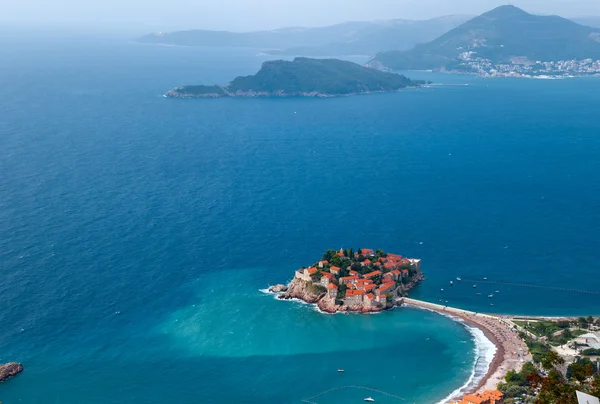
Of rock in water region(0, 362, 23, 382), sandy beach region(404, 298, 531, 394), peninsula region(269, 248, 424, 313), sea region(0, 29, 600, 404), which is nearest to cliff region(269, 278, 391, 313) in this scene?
peninsula region(269, 248, 424, 313)

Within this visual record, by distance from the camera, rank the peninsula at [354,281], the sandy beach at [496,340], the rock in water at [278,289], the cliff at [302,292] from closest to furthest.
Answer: the sandy beach at [496,340], the peninsula at [354,281], the cliff at [302,292], the rock in water at [278,289]

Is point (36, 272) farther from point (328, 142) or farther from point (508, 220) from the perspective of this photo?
point (328, 142)

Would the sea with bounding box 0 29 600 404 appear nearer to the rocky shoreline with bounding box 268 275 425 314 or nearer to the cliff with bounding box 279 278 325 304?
the rocky shoreline with bounding box 268 275 425 314

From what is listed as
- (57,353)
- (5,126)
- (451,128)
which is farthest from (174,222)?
(451,128)

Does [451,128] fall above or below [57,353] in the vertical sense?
above

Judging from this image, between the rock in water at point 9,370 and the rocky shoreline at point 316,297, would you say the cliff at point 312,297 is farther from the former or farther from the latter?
the rock in water at point 9,370

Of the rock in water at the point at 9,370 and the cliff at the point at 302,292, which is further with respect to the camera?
the cliff at the point at 302,292

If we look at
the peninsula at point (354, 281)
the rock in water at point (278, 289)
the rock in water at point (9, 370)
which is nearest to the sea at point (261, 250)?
the rock in water at point (9, 370)
